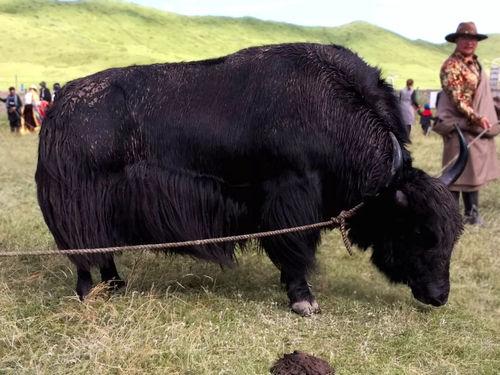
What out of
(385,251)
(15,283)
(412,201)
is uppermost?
(412,201)

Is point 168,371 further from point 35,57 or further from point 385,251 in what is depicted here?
point 35,57

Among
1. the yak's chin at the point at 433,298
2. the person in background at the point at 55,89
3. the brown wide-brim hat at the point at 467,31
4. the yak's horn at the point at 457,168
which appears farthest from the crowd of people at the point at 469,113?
the yak's chin at the point at 433,298

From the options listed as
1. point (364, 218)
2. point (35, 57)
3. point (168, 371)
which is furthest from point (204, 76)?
point (35, 57)

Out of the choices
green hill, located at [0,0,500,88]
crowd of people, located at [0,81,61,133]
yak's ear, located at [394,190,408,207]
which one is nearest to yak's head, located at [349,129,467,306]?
yak's ear, located at [394,190,408,207]

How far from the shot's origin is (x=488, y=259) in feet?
14.6

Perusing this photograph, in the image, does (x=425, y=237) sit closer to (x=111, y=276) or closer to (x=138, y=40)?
(x=111, y=276)

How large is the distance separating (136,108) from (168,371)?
150 cm

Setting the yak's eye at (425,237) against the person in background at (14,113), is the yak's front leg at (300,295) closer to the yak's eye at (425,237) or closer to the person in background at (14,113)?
the yak's eye at (425,237)

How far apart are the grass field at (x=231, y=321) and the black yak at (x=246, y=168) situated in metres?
0.23

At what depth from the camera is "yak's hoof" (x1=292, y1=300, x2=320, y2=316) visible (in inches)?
132

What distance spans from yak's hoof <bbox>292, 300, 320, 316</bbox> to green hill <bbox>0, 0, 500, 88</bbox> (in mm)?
27851

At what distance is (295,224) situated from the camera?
3.25m

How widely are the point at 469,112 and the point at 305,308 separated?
2.48 meters

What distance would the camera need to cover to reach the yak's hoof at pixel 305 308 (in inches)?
132
